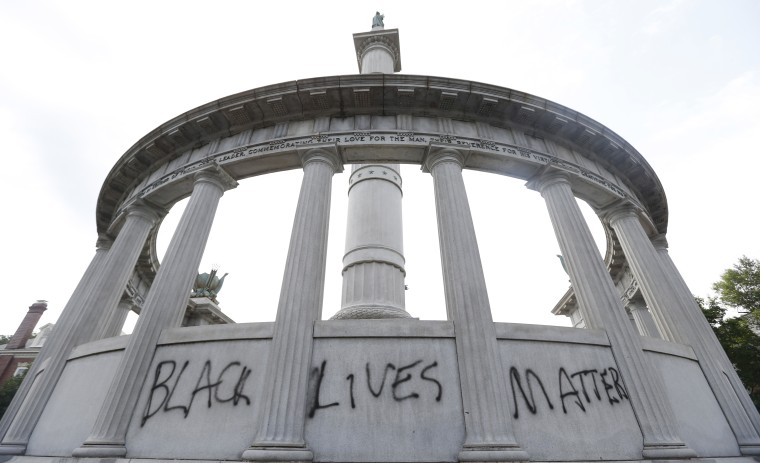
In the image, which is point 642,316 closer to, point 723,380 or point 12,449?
point 723,380

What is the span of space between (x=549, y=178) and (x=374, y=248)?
23.4 ft

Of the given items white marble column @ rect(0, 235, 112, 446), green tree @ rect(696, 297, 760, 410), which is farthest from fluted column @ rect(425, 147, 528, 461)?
green tree @ rect(696, 297, 760, 410)

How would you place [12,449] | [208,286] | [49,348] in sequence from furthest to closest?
[208,286], [49,348], [12,449]

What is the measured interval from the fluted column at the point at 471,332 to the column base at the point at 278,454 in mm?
3027

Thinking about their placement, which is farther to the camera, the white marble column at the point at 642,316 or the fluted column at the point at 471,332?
the white marble column at the point at 642,316

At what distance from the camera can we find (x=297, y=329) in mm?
8172

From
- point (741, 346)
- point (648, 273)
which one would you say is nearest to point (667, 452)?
point (648, 273)

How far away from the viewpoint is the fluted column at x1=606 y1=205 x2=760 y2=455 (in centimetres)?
993

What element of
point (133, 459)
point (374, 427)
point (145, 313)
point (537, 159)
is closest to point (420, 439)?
point (374, 427)

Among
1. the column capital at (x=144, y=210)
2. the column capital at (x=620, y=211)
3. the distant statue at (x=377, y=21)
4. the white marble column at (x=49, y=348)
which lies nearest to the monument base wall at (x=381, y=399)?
the white marble column at (x=49, y=348)

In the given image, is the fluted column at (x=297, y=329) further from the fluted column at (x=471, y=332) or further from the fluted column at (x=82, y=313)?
the fluted column at (x=82, y=313)

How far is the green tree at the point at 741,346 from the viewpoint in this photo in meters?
23.8

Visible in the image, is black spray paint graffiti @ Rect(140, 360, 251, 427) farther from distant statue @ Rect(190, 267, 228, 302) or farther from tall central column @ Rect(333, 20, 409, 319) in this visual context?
distant statue @ Rect(190, 267, 228, 302)

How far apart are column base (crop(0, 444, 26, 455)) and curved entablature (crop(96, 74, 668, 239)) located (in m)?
9.67
